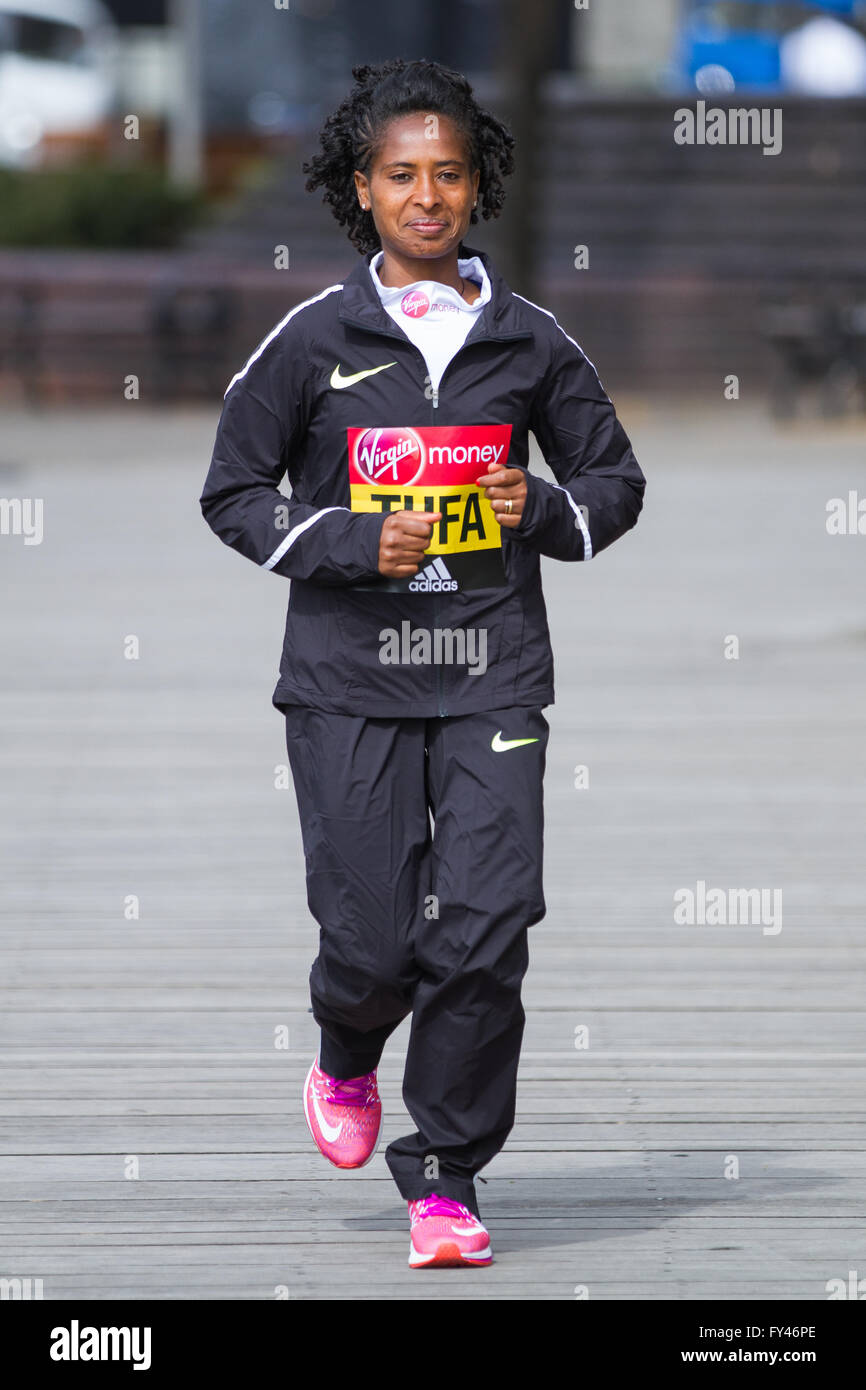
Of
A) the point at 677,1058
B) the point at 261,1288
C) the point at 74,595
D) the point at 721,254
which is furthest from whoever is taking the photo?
the point at 721,254

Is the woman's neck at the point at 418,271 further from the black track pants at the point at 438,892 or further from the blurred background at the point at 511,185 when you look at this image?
the blurred background at the point at 511,185

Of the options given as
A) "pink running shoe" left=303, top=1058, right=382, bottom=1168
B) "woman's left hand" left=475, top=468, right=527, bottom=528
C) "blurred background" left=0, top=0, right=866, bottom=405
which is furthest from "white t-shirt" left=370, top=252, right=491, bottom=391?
"blurred background" left=0, top=0, right=866, bottom=405

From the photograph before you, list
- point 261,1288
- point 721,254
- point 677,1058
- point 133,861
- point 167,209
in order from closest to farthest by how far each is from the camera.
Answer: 1. point 261,1288
2. point 677,1058
3. point 133,861
4. point 721,254
5. point 167,209

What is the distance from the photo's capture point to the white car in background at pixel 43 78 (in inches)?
1268

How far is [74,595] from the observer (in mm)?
12422

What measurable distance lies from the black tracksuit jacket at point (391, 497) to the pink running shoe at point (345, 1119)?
0.72m

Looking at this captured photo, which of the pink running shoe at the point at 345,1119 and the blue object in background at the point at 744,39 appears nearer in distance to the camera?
the pink running shoe at the point at 345,1119

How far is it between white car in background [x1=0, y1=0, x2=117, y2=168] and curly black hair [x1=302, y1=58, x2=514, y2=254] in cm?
2827

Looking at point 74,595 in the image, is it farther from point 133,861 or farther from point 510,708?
point 510,708

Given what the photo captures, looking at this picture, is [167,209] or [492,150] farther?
[167,209]

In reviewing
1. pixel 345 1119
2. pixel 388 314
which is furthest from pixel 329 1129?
pixel 388 314

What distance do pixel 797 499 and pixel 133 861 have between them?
932 cm

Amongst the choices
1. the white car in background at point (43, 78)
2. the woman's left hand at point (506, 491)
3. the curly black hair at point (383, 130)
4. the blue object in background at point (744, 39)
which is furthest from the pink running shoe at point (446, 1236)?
the white car in background at point (43, 78)

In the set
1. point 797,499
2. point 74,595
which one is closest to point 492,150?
point 74,595
